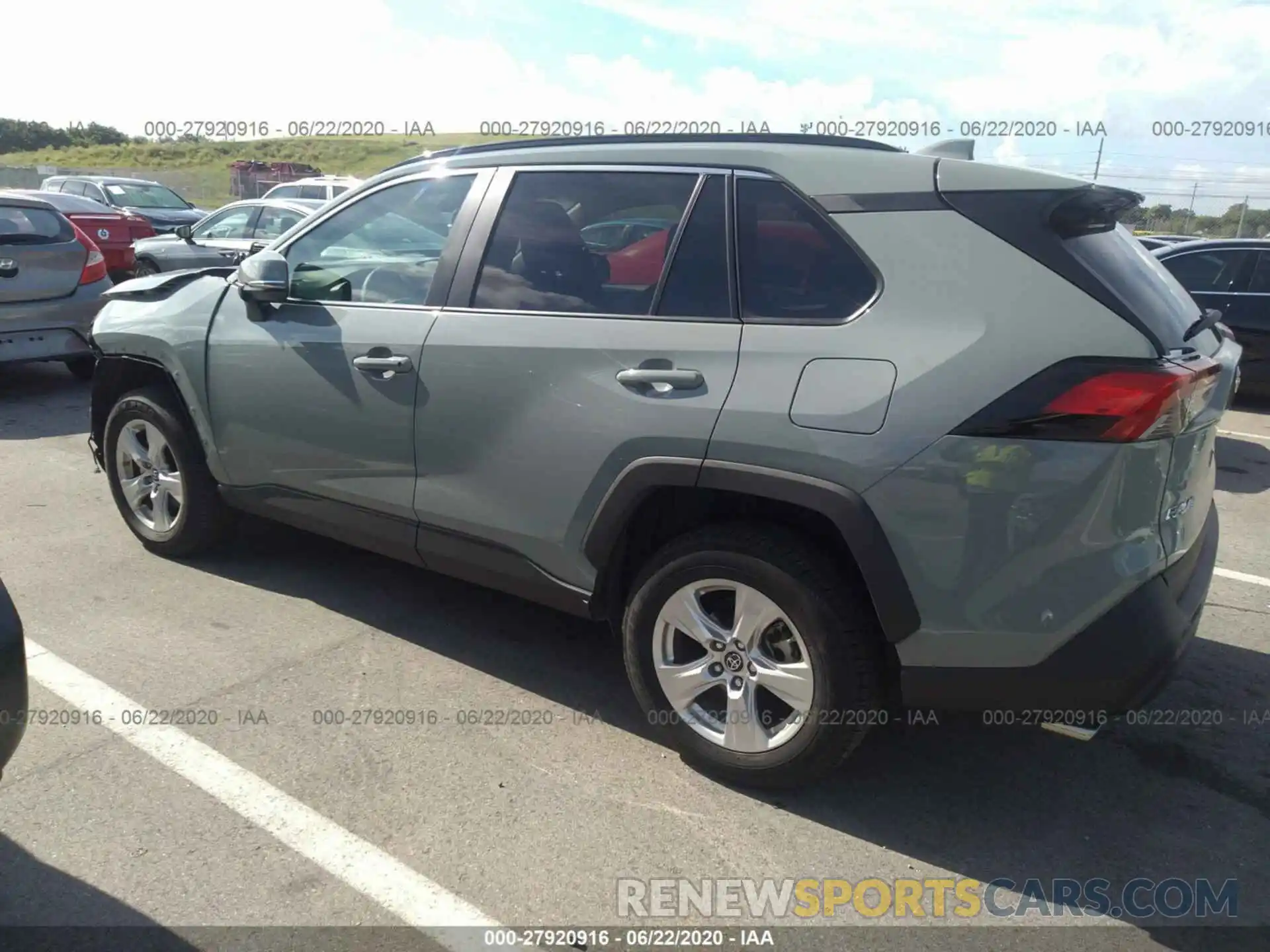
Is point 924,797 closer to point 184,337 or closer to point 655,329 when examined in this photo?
point 655,329

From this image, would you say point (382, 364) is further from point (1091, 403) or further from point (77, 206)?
point (77, 206)

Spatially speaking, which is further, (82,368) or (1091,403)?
(82,368)

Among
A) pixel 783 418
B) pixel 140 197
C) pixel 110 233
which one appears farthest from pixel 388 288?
pixel 140 197

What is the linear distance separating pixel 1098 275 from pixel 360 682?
107 inches

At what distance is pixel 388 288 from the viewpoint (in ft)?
12.1

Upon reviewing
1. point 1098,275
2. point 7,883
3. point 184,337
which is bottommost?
point 7,883

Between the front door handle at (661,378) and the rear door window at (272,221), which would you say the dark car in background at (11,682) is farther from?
the rear door window at (272,221)

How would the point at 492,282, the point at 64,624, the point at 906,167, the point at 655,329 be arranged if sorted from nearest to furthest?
1. the point at 906,167
2. the point at 655,329
3. the point at 492,282
4. the point at 64,624

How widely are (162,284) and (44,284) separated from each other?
14.3 feet

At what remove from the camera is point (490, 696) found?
3.52 meters

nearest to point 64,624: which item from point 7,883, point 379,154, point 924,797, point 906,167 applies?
point 7,883

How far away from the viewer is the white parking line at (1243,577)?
4.77 metres

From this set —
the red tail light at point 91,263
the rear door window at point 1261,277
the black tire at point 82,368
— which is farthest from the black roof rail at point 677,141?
the rear door window at point 1261,277
